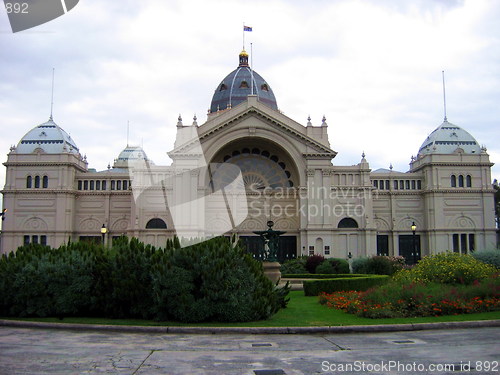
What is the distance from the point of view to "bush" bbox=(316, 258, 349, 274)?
4444cm

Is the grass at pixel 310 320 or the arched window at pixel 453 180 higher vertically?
the arched window at pixel 453 180

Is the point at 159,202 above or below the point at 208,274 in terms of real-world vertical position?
above

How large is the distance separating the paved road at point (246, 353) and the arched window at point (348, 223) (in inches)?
1757

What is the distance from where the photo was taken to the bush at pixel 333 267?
4444cm

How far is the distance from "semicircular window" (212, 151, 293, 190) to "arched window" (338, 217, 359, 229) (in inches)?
297

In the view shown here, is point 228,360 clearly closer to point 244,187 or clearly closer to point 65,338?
point 65,338

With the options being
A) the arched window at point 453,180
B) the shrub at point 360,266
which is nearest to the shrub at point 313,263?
the shrub at point 360,266

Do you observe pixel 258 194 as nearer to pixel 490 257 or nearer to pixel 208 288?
pixel 490 257

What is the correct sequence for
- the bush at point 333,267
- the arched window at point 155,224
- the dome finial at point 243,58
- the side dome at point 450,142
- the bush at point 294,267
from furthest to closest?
the dome finial at point 243,58 → the side dome at point 450,142 → the arched window at point 155,224 → the bush at point 294,267 → the bush at point 333,267

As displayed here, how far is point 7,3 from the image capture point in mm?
12086

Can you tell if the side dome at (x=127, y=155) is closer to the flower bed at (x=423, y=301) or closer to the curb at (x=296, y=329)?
the flower bed at (x=423, y=301)

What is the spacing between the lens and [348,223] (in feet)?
202

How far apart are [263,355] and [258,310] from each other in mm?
5542

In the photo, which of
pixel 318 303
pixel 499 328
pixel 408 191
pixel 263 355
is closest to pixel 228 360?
pixel 263 355
